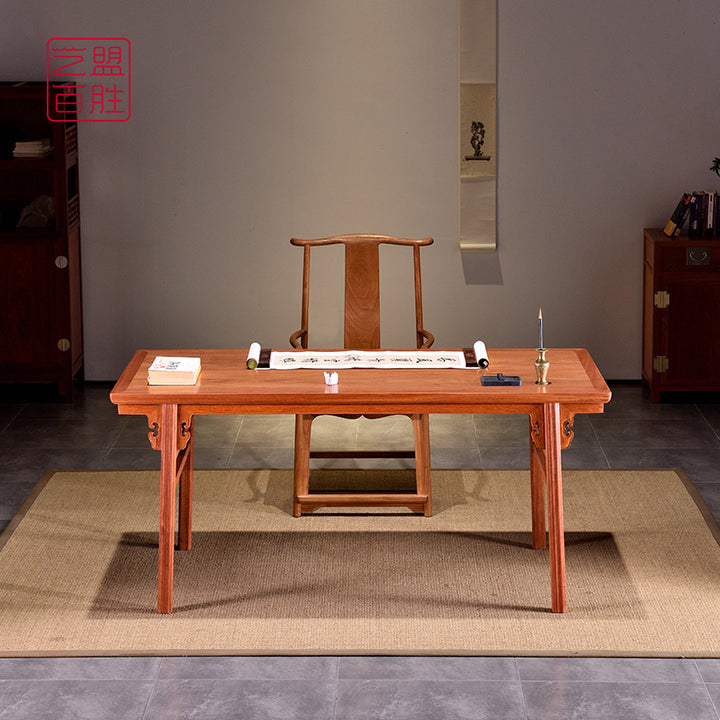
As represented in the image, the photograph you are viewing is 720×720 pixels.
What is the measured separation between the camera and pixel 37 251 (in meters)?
6.43

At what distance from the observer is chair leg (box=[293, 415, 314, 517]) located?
488cm

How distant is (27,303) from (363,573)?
2.98 m

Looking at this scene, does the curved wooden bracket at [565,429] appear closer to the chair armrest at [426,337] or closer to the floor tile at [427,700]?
the floor tile at [427,700]

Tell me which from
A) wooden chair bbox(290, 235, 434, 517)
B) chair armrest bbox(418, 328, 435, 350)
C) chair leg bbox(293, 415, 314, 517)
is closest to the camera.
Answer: chair leg bbox(293, 415, 314, 517)

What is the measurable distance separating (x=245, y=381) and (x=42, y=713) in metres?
1.29

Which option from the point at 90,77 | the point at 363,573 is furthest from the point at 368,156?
the point at 363,573

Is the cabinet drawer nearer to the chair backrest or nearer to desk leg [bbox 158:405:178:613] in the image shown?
the chair backrest

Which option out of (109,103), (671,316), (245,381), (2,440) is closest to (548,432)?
(245,381)

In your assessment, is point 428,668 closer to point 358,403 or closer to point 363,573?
point 363,573

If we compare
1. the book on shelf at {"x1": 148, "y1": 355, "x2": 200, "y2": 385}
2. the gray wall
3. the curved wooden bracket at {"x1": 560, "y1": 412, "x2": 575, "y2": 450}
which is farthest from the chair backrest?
the gray wall

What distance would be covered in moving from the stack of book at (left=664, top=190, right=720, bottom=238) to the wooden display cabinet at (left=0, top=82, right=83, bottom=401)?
10.6ft

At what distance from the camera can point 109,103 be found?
6.61 meters

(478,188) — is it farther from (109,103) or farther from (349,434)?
(109,103)

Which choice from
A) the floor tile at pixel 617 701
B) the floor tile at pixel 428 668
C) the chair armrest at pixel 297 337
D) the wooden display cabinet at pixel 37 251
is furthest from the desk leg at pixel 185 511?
the wooden display cabinet at pixel 37 251
